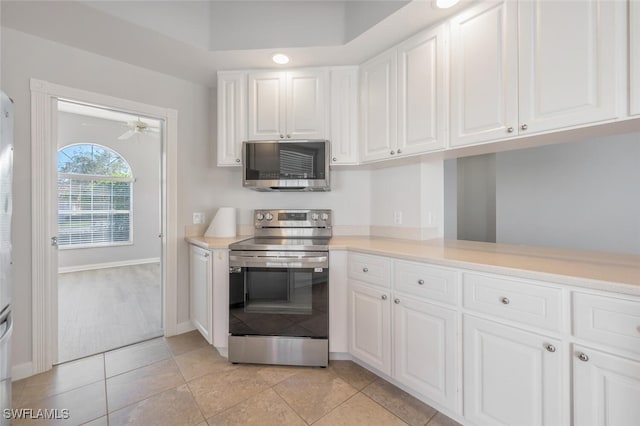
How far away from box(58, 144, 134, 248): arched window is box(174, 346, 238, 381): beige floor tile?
14.3 feet

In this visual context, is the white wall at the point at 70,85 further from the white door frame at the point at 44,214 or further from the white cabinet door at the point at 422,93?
the white cabinet door at the point at 422,93

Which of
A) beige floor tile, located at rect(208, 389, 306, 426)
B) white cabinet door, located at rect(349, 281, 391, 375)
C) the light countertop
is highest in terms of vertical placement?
the light countertop

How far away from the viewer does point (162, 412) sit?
150cm

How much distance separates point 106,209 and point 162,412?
5002 mm

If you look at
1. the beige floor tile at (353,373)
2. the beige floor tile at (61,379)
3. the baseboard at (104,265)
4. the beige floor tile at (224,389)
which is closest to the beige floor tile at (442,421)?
the beige floor tile at (353,373)

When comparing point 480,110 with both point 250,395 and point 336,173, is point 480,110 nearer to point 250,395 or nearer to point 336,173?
point 336,173

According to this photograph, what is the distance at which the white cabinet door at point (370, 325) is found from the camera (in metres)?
1.69

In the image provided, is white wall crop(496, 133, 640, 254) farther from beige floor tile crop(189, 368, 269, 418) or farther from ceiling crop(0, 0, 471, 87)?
beige floor tile crop(189, 368, 269, 418)

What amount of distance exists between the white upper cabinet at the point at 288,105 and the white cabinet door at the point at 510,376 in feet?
5.85

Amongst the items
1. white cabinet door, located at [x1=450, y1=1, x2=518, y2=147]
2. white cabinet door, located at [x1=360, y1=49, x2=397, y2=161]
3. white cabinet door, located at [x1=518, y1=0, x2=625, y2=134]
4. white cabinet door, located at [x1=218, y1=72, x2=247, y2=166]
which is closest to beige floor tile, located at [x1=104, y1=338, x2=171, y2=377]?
white cabinet door, located at [x1=218, y1=72, x2=247, y2=166]

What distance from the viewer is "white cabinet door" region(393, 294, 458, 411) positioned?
1.38 meters

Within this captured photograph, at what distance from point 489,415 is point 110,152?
650 cm

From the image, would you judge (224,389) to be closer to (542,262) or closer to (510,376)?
(510,376)

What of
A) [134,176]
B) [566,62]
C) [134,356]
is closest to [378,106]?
[566,62]
